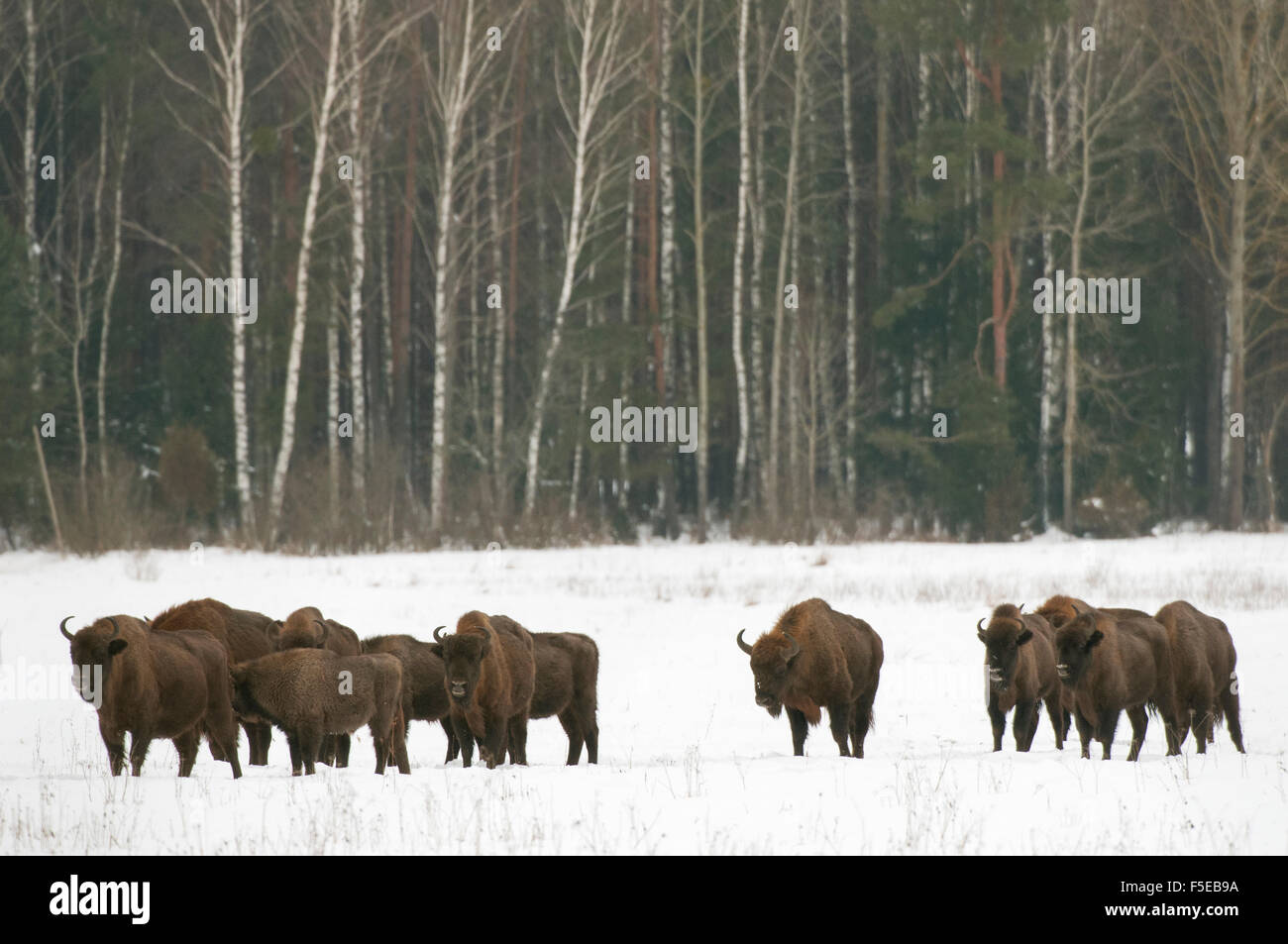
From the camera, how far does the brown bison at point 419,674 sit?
460 inches

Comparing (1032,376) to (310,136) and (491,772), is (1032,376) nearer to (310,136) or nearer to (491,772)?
(310,136)

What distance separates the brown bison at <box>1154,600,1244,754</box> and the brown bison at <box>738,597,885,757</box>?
7.74ft

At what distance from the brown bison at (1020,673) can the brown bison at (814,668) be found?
100 cm

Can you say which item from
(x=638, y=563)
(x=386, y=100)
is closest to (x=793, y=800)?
(x=638, y=563)

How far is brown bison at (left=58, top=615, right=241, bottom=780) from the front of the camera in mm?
9969

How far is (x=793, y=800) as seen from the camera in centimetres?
906

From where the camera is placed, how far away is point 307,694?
1039 cm

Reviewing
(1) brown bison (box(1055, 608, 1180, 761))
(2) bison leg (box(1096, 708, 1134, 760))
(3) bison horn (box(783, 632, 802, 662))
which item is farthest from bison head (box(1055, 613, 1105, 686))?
(3) bison horn (box(783, 632, 802, 662))

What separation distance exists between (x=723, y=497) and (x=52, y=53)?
20512mm

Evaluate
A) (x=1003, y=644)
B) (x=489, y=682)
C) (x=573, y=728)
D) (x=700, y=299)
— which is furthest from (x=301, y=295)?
(x=1003, y=644)

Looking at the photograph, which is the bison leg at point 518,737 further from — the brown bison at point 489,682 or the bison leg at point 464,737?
Answer: the bison leg at point 464,737

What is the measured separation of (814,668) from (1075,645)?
1.96 metres

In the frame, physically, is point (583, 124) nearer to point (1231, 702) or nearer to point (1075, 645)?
point (1231, 702)

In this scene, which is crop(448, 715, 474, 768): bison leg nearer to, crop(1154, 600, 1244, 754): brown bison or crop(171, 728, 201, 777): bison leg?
crop(171, 728, 201, 777): bison leg
